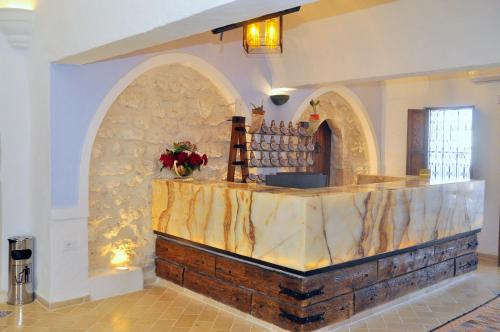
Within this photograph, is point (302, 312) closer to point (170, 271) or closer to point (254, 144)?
point (170, 271)

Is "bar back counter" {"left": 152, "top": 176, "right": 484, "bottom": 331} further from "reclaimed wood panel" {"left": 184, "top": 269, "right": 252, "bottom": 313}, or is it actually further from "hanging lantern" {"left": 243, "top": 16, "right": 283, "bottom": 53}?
"hanging lantern" {"left": 243, "top": 16, "right": 283, "bottom": 53}

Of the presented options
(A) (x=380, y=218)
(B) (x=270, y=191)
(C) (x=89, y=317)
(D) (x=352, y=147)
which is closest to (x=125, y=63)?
(B) (x=270, y=191)

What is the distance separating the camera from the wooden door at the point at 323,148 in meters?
7.41

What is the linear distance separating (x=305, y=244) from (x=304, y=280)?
30 cm

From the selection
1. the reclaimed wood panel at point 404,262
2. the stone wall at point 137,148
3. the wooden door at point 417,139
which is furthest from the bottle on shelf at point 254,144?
the wooden door at point 417,139

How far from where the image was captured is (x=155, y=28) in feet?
9.21

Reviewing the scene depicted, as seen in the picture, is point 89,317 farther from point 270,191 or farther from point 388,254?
point 388,254

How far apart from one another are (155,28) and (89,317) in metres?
2.63

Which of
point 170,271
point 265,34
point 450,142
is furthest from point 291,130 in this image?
point 450,142

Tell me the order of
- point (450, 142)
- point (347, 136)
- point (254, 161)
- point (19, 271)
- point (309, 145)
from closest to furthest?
point (19, 271), point (254, 161), point (309, 145), point (450, 142), point (347, 136)

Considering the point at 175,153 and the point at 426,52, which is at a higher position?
the point at 426,52

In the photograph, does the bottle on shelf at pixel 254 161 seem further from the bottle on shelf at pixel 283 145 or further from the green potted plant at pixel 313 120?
the green potted plant at pixel 313 120

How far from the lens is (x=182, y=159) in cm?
493

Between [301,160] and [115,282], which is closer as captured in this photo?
[115,282]
